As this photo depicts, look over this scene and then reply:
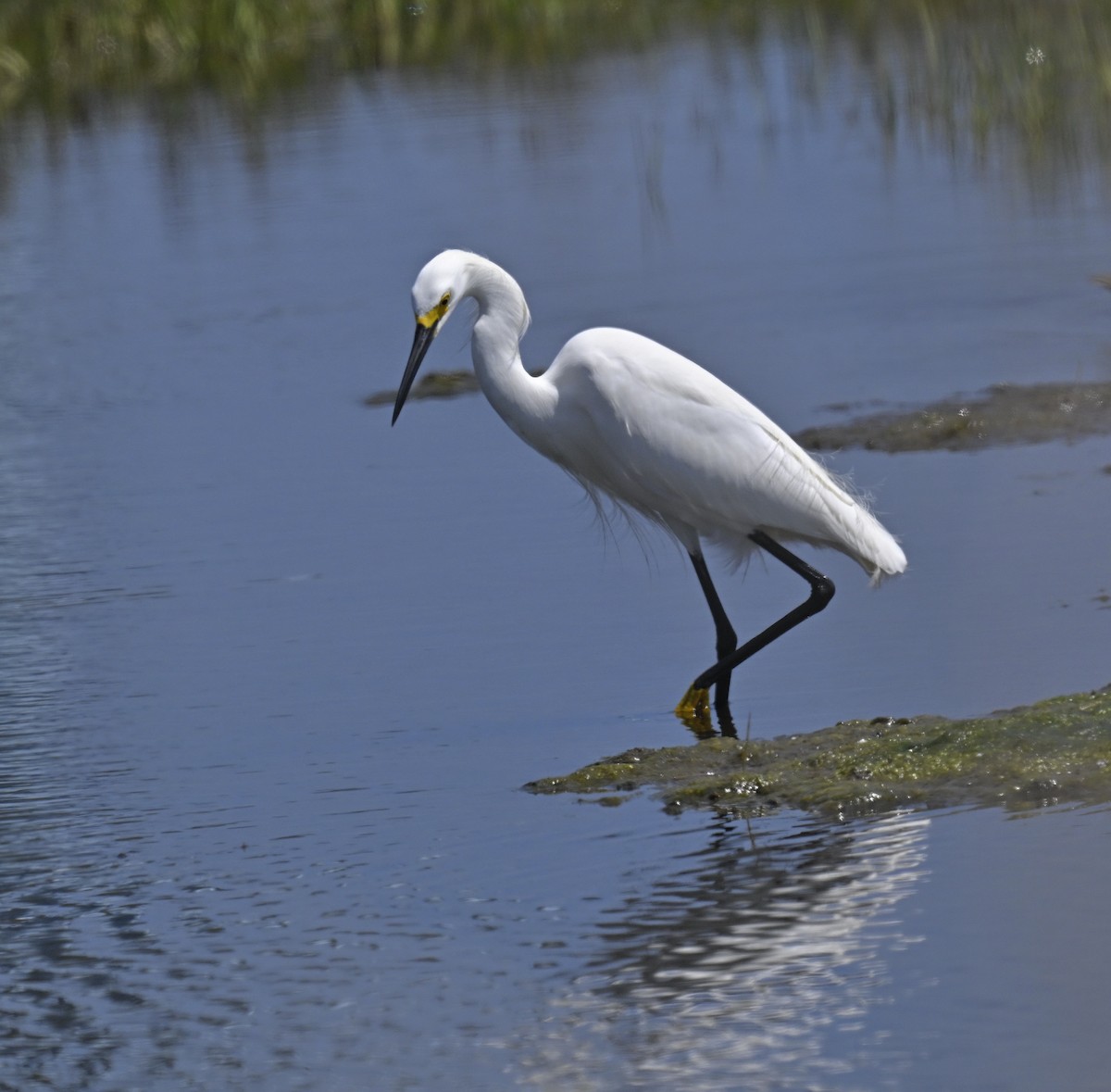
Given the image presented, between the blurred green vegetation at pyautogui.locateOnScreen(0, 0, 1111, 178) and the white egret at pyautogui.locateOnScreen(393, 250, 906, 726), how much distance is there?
1086 centimetres

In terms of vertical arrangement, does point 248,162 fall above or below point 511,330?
below

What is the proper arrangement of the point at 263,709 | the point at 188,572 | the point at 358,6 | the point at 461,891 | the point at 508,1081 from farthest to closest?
the point at 358,6 < the point at 188,572 < the point at 263,709 < the point at 461,891 < the point at 508,1081

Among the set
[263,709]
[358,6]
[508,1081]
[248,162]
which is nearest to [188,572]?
[263,709]

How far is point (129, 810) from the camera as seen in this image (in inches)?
202

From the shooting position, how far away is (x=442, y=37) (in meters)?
23.8

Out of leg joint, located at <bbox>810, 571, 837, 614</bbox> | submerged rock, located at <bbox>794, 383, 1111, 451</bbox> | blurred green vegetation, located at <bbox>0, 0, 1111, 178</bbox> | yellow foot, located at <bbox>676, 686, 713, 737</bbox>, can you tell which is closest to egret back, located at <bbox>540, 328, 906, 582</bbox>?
leg joint, located at <bbox>810, 571, 837, 614</bbox>

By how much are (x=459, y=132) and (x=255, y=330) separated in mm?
5978

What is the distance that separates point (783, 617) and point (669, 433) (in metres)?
0.65

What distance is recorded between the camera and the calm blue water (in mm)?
3725

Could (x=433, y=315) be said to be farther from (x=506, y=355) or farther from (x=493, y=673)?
(x=493, y=673)

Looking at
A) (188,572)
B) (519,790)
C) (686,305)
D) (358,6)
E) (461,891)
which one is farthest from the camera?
(358,6)

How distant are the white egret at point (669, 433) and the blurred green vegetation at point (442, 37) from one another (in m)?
10.9

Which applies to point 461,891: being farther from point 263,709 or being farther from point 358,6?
point 358,6

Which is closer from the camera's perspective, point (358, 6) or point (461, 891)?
point (461, 891)
